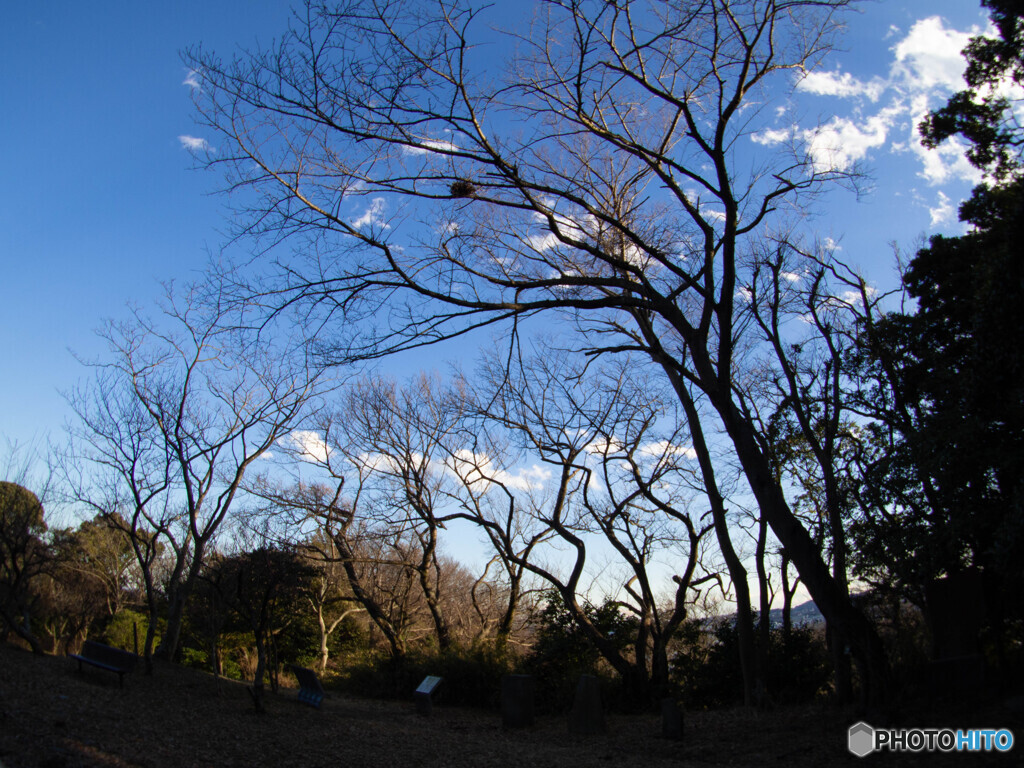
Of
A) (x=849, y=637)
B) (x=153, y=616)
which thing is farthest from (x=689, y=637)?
(x=153, y=616)

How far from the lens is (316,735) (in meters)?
9.47

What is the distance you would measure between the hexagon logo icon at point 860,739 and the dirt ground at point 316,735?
0.13 meters

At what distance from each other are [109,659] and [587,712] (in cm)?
891

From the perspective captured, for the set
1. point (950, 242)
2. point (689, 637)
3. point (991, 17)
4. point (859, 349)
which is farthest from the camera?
point (689, 637)

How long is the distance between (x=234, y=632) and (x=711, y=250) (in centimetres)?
2194

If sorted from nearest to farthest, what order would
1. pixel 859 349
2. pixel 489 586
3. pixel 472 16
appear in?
pixel 472 16
pixel 859 349
pixel 489 586

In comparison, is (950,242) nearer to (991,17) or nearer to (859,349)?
(859,349)

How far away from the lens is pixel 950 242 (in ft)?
33.7

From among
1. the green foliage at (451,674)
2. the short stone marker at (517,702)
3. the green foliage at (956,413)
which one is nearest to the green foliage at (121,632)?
the green foliage at (451,674)

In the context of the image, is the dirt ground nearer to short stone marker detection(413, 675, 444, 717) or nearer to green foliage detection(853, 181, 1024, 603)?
short stone marker detection(413, 675, 444, 717)

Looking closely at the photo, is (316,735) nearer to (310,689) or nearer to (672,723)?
(310,689)

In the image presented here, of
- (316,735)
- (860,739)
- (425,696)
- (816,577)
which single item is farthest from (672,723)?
(425,696)

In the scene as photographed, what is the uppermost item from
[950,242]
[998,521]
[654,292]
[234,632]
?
[950,242]

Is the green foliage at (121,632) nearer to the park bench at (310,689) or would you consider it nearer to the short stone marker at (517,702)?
the park bench at (310,689)
